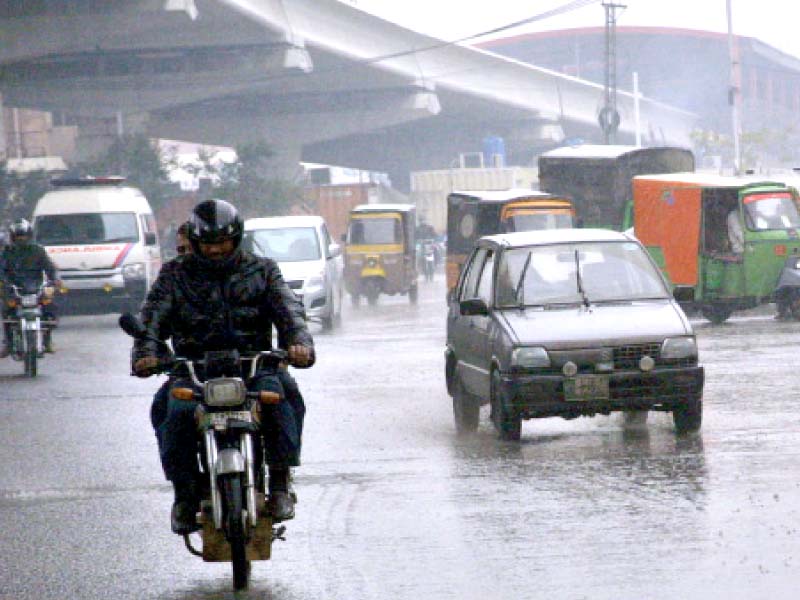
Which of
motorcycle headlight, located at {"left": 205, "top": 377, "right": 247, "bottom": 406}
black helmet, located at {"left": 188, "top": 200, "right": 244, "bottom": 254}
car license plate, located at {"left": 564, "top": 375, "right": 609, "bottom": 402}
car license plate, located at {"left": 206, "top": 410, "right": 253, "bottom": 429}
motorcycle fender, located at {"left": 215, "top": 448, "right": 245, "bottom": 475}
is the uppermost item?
black helmet, located at {"left": 188, "top": 200, "right": 244, "bottom": 254}

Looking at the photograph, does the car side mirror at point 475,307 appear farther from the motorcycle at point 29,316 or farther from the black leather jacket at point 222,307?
the motorcycle at point 29,316

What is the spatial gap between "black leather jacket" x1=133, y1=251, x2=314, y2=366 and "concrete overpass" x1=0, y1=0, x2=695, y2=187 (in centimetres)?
3702

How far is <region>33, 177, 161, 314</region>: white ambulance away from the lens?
32625mm

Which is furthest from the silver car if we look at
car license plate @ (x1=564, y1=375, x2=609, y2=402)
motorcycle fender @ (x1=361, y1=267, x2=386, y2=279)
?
motorcycle fender @ (x1=361, y1=267, x2=386, y2=279)

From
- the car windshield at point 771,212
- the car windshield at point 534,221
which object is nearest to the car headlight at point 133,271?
the car windshield at point 534,221

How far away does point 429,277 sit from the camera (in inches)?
2295

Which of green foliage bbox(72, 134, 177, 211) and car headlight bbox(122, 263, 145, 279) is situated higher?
green foliage bbox(72, 134, 177, 211)

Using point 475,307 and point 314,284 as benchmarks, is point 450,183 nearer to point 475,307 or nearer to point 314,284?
point 314,284

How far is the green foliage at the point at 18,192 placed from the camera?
52.2m

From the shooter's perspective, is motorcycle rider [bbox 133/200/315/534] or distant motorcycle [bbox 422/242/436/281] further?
distant motorcycle [bbox 422/242/436/281]

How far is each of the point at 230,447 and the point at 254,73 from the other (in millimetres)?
47797

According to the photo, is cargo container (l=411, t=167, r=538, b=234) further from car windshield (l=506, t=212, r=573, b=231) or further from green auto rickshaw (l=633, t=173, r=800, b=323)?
green auto rickshaw (l=633, t=173, r=800, b=323)

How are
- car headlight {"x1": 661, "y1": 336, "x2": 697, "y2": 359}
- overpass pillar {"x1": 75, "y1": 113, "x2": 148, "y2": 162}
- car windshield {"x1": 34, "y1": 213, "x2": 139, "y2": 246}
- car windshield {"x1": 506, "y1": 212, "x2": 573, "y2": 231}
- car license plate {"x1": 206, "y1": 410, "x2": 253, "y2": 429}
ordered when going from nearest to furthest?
car license plate {"x1": 206, "y1": 410, "x2": 253, "y2": 429} → car headlight {"x1": 661, "y1": 336, "x2": 697, "y2": 359} → car windshield {"x1": 506, "y1": 212, "x2": 573, "y2": 231} → car windshield {"x1": 34, "y1": 213, "x2": 139, "y2": 246} → overpass pillar {"x1": 75, "y1": 113, "x2": 148, "y2": 162}

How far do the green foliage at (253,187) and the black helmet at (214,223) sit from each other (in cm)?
5399
